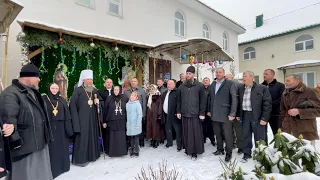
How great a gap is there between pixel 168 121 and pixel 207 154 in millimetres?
1309

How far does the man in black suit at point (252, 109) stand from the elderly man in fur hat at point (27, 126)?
153 inches


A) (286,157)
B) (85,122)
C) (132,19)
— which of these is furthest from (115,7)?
(286,157)

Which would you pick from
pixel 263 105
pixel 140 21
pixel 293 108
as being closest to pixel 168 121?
pixel 263 105

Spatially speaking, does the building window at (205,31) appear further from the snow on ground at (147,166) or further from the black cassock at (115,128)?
the black cassock at (115,128)

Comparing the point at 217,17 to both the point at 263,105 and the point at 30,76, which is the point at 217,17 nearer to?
the point at 263,105

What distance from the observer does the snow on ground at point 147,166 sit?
407 cm

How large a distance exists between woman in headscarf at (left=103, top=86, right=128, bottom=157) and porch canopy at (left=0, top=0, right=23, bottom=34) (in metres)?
2.65

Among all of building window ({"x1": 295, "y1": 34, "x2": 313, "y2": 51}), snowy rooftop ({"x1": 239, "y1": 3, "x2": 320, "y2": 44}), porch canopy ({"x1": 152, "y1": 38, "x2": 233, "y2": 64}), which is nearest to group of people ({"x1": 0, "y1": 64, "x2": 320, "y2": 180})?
porch canopy ({"x1": 152, "y1": 38, "x2": 233, "y2": 64})

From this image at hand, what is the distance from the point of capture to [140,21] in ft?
32.0

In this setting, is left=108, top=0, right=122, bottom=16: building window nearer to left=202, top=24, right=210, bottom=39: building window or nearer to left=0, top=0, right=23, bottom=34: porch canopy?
left=0, top=0, right=23, bottom=34: porch canopy

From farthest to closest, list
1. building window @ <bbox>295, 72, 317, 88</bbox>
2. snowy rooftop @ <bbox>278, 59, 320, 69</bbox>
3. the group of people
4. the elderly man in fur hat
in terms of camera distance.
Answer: building window @ <bbox>295, 72, 317, 88</bbox>, snowy rooftop @ <bbox>278, 59, 320, 69</bbox>, the group of people, the elderly man in fur hat

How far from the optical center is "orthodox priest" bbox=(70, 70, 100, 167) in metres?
4.66

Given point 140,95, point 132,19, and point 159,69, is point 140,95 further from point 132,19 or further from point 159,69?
point 132,19

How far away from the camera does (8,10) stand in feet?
14.7
